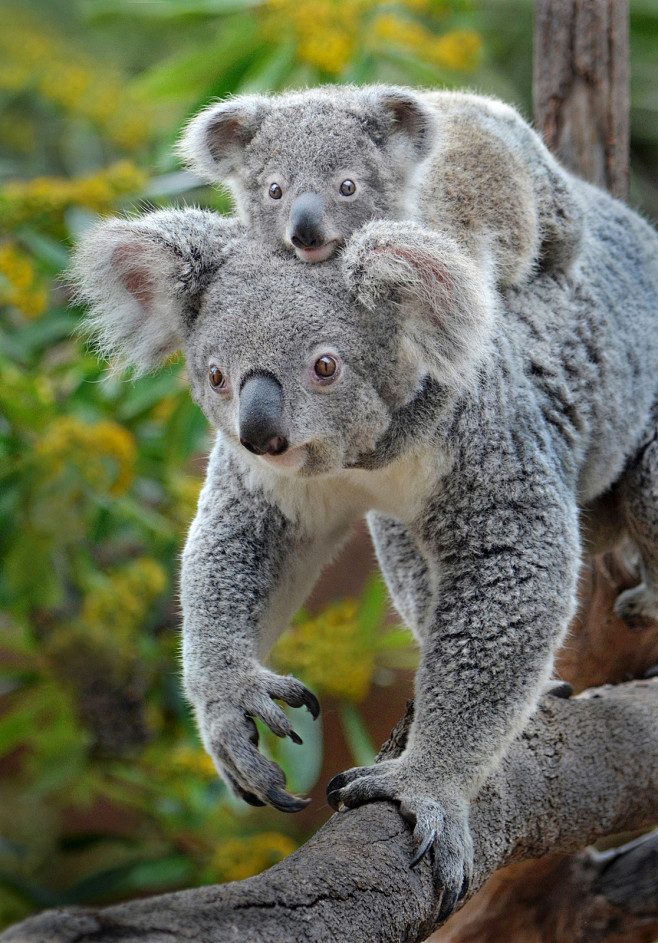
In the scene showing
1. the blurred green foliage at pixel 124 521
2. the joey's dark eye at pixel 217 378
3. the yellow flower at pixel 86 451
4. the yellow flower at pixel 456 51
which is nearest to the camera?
the joey's dark eye at pixel 217 378

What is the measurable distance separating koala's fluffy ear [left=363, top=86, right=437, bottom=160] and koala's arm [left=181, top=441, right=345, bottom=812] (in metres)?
0.68

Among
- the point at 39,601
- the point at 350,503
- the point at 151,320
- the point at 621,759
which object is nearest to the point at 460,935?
the point at 621,759

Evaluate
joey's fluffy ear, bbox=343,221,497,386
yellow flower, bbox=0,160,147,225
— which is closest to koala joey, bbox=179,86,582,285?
joey's fluffy ear, bbox=343,221,497,386

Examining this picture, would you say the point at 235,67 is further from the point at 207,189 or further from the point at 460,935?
the point at 460,935

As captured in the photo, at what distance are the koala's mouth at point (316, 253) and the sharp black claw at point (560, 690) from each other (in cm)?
118

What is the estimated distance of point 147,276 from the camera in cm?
176

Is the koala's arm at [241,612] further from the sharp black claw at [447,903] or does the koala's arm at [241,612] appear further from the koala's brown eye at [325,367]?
the koala's brown eye at [325,367]

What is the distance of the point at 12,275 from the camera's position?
3.24 meters

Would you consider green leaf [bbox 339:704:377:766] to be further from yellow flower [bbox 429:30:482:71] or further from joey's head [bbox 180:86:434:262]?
yellow flower [bbox 429:30:482:71]

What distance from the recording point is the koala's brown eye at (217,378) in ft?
5.24

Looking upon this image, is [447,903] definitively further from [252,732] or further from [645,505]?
[645,505]

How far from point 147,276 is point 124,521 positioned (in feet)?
5.44

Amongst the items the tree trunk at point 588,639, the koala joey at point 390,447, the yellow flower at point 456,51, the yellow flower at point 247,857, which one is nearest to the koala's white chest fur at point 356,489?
the koala joey at point 390,447

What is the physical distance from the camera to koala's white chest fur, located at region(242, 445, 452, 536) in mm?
Answer: 1816
